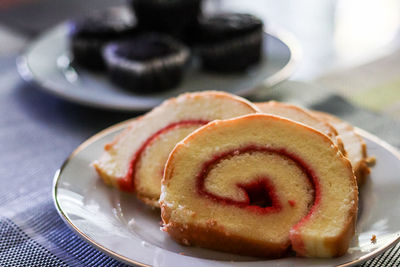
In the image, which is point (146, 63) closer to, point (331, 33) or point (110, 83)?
point (110, 83)

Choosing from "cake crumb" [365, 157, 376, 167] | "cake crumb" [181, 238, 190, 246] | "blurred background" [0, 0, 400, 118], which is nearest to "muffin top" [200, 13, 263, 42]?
"blurred background" [0, 0, 400, 118]

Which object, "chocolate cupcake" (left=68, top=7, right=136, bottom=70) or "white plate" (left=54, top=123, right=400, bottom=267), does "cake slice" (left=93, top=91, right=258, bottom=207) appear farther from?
"chocolate cupcake" (left=68, top=7, right=136, bottom=70)

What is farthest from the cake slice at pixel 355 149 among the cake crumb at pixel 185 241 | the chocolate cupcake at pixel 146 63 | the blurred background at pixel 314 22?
the blurred background at pixel 314 22

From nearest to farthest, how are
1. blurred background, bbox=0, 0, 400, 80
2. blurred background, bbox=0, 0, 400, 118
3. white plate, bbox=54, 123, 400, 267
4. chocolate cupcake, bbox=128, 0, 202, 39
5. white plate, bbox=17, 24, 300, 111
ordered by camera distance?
white plate, bbox=54, 123, 400, 267 < white plate, bbox=17, 24, 300, 111 < blurred background, bbox=0, 0, 400, 118 < chocolate cupcake, bbox=128, 0, 202, 39 < blurred background, bbox=0, 0, 400, 80

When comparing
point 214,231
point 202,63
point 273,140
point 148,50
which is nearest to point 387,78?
point 202,63

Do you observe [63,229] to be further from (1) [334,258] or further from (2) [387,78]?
(2) [387,78]
